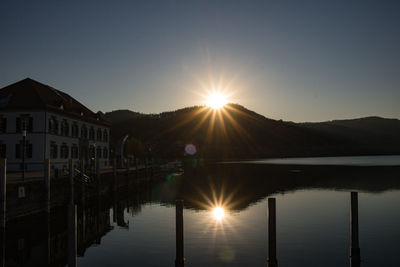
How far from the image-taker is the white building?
136ft

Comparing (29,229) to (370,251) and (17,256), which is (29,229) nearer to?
(17,256)

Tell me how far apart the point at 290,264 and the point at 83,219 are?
636 inches

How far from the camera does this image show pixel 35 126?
42.1 meters

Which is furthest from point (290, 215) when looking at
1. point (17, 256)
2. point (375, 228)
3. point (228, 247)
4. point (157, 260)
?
point (17, 256)

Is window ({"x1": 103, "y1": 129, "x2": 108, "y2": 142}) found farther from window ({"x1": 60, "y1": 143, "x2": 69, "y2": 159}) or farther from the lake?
the lake

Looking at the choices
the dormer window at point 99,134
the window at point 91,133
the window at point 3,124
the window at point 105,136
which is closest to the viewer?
the window at point 3,124

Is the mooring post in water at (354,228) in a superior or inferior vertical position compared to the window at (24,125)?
inferior

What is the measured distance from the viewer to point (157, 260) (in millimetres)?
16500

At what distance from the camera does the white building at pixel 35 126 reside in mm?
41438

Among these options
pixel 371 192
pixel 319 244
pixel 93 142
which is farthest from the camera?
pixel 93 142

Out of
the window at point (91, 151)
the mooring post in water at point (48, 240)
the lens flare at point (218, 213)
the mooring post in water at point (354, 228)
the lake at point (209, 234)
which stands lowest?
the lens flare at point (218, 213)

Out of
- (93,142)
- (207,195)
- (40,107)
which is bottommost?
(207,195)

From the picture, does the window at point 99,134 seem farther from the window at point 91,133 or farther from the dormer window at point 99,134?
the window at point 91,133

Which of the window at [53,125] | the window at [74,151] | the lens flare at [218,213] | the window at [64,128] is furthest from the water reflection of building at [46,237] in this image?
the window at [74,151]
